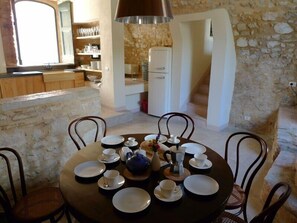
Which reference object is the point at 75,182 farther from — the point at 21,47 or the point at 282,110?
the point at 21,47

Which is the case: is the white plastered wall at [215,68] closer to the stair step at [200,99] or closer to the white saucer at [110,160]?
the stair step at [200,99]

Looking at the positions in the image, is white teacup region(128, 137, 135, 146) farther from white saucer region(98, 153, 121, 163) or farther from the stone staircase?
the stone staircase

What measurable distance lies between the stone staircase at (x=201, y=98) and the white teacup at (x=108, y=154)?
3557 millimetres

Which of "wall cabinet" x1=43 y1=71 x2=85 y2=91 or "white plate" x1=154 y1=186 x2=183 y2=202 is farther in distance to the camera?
"wall cabinet" x1=43 y1=71 x2=85 y2=91

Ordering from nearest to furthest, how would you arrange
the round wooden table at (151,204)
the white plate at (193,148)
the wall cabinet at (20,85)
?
the round wooden table at (151,204) < the white plate at (193,148) < the wall cabinet at (20,85)

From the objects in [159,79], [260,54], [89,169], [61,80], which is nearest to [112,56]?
[159,79]

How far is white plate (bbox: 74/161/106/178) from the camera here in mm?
1528

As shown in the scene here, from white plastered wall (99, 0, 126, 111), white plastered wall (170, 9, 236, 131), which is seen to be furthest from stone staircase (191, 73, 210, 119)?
white plastered wall (99, 0, 126, 111)

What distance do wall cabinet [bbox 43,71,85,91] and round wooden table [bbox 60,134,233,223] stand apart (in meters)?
3.87

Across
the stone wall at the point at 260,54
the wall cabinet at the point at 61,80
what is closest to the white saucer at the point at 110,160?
the stone wall at the point at 260,54

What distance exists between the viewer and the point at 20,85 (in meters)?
4.54

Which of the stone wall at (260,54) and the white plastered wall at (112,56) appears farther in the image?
the white plastered wall at (112,56)

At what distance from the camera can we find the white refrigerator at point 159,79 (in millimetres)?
4949

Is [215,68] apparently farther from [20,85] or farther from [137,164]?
[20,85]
